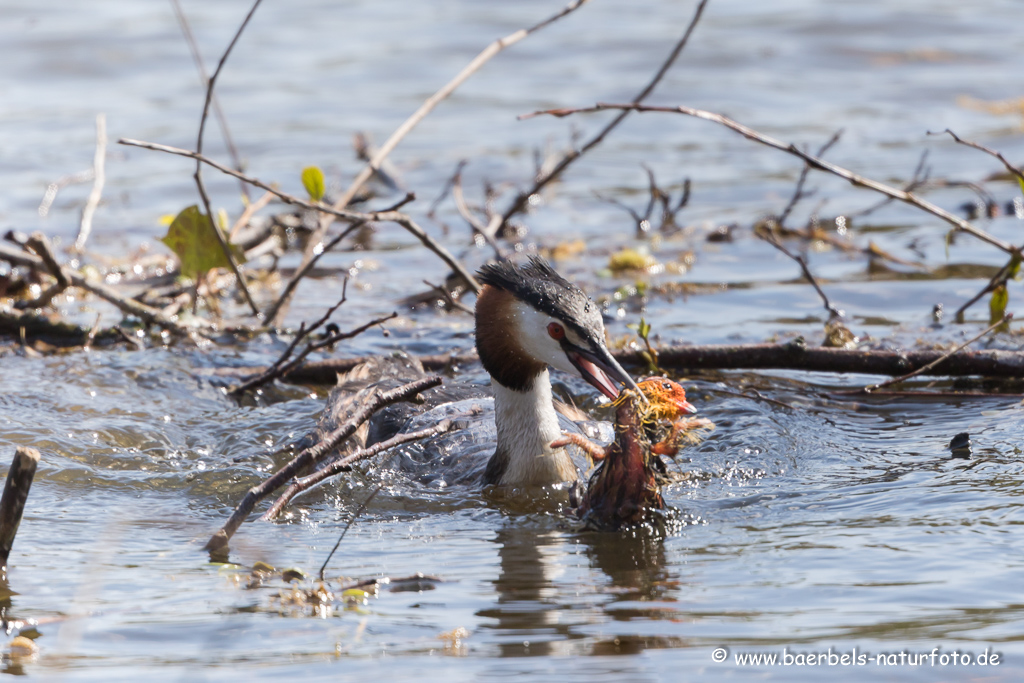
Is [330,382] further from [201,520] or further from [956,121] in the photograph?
[956,121]

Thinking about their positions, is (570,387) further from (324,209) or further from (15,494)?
(15,494)

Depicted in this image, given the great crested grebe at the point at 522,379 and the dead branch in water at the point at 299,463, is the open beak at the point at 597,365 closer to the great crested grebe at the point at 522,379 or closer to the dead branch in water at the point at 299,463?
the great crested grebe at the point at 522,379

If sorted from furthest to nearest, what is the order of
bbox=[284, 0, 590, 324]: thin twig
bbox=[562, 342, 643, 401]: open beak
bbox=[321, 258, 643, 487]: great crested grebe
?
bbox=[284, 0, 590, 324]: thin twig → bbox=[321, 258, 643, 487]: great crested grebe → bbox=[562, 342, 643, 401]: open beak

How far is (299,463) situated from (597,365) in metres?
1.36

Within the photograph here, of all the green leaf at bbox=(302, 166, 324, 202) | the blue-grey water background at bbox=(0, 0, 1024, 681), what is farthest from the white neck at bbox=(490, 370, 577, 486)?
the green leaf at bbox=(302, 166, 324, 202)

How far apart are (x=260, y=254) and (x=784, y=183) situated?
202 inches

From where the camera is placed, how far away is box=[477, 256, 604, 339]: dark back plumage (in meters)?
4.51

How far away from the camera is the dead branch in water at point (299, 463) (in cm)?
359

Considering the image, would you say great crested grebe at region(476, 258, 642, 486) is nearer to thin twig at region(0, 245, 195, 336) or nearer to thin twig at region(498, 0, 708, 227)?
thin twig at region(498, 0, 708, 227)

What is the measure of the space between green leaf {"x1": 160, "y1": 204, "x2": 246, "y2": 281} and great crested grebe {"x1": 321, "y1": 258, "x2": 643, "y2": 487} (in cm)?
175

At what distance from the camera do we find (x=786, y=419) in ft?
18.5

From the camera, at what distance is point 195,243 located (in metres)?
6.88

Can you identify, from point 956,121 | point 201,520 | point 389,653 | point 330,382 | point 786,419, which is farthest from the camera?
point 956,121

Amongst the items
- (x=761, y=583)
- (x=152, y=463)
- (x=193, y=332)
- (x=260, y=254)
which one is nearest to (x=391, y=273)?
(x=260, y=254)
